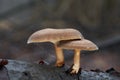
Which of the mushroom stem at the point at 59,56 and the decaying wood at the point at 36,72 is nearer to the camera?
the decaying wood at the point at 36,72

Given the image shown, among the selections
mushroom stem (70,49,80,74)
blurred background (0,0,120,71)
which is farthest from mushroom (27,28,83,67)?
blurred background (0,0,120,71)

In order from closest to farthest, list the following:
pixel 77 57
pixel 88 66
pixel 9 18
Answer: pixel 77 57, pixel 88 66, pixel 9 18

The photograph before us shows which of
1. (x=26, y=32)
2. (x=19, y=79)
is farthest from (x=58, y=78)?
(x=26, y=32)

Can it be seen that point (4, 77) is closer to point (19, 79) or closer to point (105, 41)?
point (19, 79)

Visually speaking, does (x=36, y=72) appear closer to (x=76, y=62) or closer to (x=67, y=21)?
(x=76, y=62)

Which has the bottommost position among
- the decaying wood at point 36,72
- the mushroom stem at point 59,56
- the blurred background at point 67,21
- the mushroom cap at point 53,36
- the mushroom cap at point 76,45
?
the decaying wood at point 36,72

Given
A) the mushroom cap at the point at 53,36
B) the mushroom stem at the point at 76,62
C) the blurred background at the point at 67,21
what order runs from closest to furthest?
the mushroom cap at the point at 53,36
the mushroom stem at the point at 76,62
the blurred background at the point at 67,21

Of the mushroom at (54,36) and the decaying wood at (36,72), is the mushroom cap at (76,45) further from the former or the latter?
the decaying wood at (36,72)

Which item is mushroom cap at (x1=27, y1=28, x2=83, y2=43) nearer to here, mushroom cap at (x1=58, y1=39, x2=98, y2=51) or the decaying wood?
mushroom cap at (x1=58, y1=39, x2=98, y2=51)

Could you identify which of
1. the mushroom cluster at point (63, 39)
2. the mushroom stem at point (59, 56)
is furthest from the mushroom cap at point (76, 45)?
the mushroom stem at point (59, 56)
